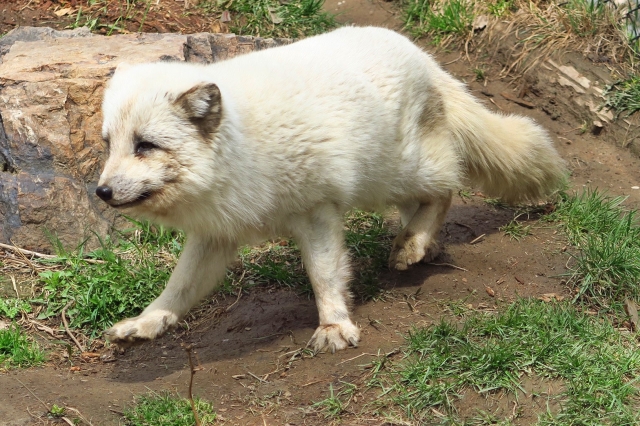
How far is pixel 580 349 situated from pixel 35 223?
12.4 feet

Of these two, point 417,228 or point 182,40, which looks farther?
point 182,40

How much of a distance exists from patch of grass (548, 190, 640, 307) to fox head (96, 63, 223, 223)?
8.01 ft

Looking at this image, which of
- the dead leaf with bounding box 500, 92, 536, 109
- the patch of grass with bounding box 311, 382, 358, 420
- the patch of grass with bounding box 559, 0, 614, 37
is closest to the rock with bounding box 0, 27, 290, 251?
the patch of grass with bounding box 311, 382, 358, 420

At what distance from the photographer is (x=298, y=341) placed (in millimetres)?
4863

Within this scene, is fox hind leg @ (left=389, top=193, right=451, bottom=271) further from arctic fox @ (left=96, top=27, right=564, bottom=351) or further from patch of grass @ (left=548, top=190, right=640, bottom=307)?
patch of grass @ (left=548, top=190, right=640, bottom=307)

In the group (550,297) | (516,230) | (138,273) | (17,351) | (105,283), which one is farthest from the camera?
(516,230)

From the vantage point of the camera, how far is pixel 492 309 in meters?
4.92

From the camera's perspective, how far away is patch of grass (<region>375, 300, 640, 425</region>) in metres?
3.87

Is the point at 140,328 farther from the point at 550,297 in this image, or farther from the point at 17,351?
the point at 550,297

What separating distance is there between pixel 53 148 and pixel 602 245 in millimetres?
3819

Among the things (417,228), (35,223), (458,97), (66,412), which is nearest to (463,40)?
(458,97)

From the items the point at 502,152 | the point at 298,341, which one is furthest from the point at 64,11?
the point at 298,341

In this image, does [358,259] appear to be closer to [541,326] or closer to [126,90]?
[541,326]

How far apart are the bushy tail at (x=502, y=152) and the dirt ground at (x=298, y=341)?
310 millimetres
